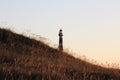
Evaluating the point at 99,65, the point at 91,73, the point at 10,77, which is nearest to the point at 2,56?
the point at 91,73

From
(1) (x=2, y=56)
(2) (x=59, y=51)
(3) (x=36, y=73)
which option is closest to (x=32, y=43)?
(2) (x=59, y=51)

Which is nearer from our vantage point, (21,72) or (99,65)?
(21,72)

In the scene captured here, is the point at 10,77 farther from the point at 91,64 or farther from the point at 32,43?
the point at 32,43

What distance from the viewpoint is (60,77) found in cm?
1252

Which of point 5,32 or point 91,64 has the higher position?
point 5,32

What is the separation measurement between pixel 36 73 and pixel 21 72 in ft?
1.48

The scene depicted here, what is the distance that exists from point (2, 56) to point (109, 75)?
12.7ft

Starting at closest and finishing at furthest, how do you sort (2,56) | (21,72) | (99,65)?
1. (21,72)
2. (2,56)
3. (99,65)

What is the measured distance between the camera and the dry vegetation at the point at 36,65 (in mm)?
12374

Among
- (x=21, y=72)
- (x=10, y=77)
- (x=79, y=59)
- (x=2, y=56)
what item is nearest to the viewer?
(x=10, y=77)

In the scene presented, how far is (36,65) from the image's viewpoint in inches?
576

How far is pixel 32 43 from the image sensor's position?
77.2ft

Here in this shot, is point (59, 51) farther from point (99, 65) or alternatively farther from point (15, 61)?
A: point (15, 61)

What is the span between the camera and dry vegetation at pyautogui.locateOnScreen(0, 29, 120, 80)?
1237cm
